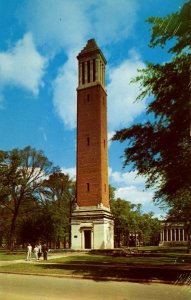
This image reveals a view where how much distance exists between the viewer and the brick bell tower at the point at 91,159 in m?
41.7

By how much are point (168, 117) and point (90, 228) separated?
2736cm

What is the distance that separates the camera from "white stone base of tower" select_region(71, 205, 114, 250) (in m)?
41.2

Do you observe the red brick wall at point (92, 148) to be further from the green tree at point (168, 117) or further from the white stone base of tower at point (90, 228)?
the green tree at point (168, 117)

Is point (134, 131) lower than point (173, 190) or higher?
higher

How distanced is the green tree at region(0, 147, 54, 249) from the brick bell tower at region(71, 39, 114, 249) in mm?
6266

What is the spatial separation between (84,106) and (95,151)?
20.6 ft

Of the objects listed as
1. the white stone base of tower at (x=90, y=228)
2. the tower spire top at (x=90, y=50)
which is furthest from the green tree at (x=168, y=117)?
the tower spire top at (x=90, y=50)

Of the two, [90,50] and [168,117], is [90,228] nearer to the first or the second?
[90,50]

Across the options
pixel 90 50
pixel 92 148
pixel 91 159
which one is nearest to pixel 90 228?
pixel 91 159

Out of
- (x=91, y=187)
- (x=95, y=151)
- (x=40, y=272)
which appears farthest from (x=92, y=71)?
(x=40, y=272)

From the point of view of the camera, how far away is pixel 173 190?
1767 centimetres

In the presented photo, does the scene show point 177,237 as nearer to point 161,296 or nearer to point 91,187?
point 91,187

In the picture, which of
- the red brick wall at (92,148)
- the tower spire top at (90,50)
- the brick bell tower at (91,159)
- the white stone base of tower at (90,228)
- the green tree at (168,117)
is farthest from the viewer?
the tower spire top at (90,50)

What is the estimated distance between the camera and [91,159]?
43750 millimetres
